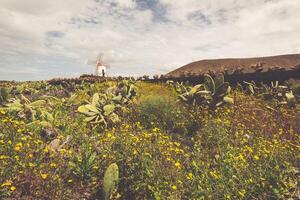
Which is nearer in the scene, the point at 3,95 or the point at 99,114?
the point at 99,114

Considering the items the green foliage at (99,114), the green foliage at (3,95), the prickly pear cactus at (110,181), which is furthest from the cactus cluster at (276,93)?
the green foliage at (3,95)

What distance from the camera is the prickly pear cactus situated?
4809 millimetres

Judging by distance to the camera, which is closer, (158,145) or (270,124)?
(158,145)


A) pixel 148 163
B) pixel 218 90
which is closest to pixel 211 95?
pixel 218 90

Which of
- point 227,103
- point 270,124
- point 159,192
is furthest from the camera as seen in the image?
point 227,103

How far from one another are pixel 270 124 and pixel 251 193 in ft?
11.3

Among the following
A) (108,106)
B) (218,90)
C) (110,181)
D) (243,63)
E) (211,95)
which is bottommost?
(110,181)

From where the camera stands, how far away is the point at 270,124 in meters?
8.08

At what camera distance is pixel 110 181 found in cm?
482

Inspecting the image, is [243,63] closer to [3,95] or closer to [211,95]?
[211,95]

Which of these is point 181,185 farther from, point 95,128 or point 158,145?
point 95,128

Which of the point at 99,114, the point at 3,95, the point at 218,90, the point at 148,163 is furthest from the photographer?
the point at 3,95

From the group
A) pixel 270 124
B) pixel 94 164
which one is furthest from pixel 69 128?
pixel 270 124

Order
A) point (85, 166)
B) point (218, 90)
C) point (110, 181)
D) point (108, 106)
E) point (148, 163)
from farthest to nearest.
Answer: point (218, 90)
point (108, 106)
point (148, 163)
point (85, 166)
point (110, 181)
